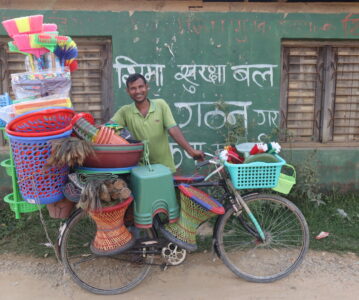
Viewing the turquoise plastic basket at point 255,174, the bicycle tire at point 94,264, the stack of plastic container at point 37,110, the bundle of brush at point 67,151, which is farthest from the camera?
the bicycle tire at point 94,264

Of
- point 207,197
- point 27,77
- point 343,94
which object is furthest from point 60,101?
point 343,94

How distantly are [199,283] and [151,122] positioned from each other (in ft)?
4.79

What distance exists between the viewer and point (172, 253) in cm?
293

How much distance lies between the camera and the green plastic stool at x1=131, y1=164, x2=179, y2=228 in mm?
2666

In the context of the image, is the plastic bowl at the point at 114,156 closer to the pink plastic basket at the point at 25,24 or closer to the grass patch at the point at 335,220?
the pink plastic basket at the point at 25,24

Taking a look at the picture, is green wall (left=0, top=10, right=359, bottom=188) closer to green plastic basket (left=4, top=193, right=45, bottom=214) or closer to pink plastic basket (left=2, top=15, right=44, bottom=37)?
pink plastic basket (left=2, top=15, right=44, bottom=37)

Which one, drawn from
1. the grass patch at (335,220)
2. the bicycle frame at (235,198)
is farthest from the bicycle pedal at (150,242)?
the grass patch at (335,220)

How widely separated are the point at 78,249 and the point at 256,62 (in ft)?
10.1

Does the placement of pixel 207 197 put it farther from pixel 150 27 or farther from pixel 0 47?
pixel 0 47

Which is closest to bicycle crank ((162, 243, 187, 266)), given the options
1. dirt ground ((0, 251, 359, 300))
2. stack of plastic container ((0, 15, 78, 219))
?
dirt ground ((0, 251, 359, 300))

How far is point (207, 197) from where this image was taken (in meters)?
2.95

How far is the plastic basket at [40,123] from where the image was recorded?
96.2 inches

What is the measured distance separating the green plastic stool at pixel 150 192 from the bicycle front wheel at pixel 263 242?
0.55 m

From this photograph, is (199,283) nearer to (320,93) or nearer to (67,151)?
(67,151)
